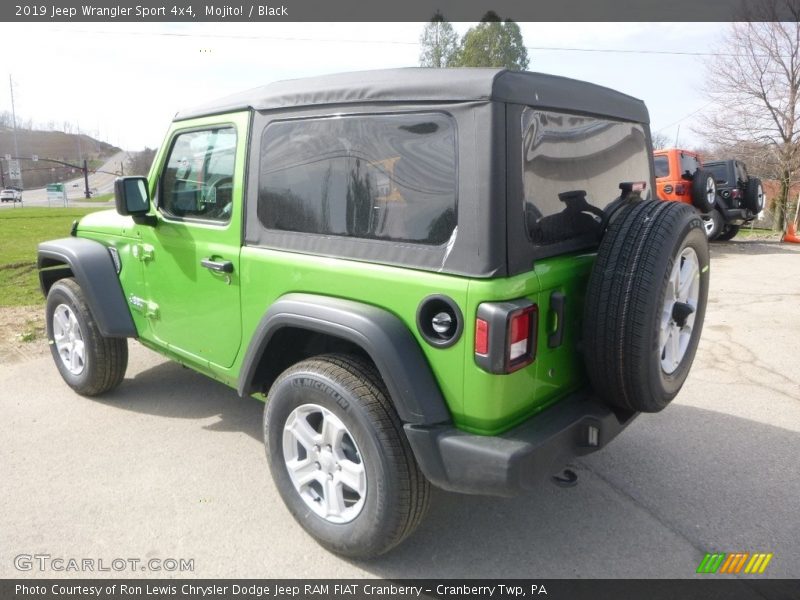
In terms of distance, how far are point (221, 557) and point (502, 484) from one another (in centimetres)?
133

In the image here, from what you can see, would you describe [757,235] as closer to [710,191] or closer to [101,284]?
[710,191]

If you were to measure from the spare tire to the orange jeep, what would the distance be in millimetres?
8580

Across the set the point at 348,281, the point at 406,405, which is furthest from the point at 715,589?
the point at 348,281

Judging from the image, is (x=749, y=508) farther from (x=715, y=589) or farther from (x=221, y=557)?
(x=221, y=557)

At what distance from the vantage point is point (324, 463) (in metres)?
2.53

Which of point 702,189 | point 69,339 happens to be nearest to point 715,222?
point 702,189

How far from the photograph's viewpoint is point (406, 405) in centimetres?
215

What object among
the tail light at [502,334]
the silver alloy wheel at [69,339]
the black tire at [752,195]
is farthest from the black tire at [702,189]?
the silver alloy wheel at [69,339]

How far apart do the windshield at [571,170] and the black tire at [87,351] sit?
2.98 meters

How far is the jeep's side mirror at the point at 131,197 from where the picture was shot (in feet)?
10.7

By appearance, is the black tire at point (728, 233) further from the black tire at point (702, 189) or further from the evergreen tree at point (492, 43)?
the evergreen tree at point (492, 43)

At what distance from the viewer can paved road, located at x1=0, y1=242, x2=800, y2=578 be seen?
8.36 feet

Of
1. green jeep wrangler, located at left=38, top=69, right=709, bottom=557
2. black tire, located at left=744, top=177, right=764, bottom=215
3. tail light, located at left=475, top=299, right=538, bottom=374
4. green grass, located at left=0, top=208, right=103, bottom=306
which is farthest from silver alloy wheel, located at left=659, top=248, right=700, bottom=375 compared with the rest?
black tire, located at left=744, top=177, right=764, bottom=215

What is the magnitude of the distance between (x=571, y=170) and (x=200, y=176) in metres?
1.96
